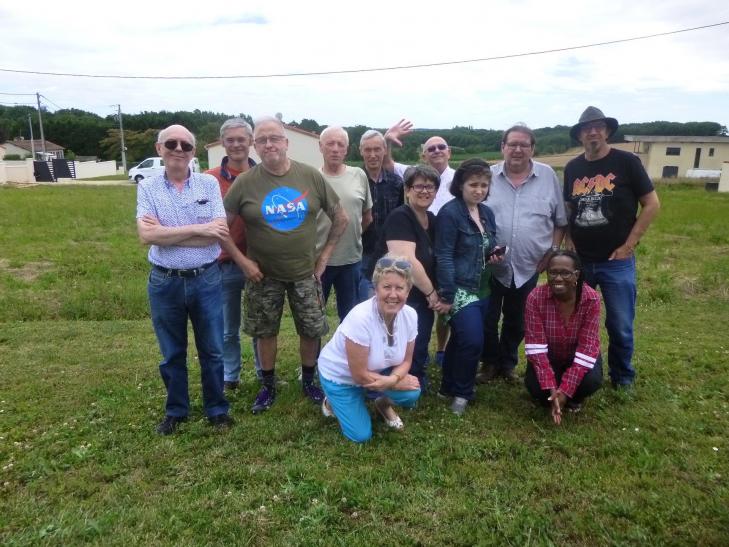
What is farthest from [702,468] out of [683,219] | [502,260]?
[683,219]

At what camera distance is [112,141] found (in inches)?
2470

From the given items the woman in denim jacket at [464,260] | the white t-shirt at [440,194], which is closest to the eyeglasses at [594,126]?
the woman in denim jacket at [464,260]

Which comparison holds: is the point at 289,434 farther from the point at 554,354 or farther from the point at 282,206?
the point at 554,354

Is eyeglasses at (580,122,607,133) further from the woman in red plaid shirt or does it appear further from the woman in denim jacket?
the woman in red plaid shirt

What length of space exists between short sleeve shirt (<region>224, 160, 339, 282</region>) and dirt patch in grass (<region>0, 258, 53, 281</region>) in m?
7.42

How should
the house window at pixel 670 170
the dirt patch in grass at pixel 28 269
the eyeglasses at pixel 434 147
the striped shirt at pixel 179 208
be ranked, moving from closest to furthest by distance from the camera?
the striped shirt at pixel 179 208 < the eyeglasses at pixel 434 147 < the dirt patch in grass at pixel 28 269 < the house window at pixel 670 170

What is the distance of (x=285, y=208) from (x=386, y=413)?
1648mm

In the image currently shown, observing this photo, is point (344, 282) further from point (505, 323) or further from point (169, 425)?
point (169, 425)

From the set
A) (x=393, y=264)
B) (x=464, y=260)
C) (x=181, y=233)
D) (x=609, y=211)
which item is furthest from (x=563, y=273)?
(x=181, y=233)

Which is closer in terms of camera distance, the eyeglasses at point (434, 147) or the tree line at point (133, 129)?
the eyeglasses at point (434, 147)

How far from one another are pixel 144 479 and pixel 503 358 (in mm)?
3096

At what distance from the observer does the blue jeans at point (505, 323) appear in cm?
470

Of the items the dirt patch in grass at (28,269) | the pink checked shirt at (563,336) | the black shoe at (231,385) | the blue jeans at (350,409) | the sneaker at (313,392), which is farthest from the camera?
the dirt patch in grass at (28,269)

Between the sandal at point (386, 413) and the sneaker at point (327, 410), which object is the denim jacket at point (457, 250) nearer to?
the sandal at point (386, 413)
